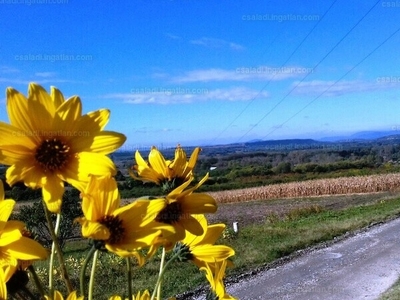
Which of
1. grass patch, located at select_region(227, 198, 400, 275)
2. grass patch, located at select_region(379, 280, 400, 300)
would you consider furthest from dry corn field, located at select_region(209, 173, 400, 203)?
grass patch, located at select_region(379, 280, 400, 300)

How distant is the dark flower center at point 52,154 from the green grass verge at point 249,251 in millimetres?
7048

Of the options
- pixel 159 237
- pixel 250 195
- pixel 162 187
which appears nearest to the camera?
pixel 159 237

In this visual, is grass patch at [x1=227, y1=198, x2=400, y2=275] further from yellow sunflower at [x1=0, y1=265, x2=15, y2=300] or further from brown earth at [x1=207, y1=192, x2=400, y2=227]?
yellow sunflower at [x1=0, y1=265, x2=15, y2=300]

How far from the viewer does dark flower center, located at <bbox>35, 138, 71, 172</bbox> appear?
0.67 meters

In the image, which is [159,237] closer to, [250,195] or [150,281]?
[150,281]

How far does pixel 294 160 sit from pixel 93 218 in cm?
6170

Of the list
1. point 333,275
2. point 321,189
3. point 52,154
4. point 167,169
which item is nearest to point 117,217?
point 52,154

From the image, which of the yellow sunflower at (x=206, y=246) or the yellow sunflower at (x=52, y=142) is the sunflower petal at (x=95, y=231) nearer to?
the yellow sunflower at (x=52, y=142)

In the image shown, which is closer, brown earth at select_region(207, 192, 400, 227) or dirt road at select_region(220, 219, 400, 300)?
dirt road at select_region(220, 219, 400, 300)

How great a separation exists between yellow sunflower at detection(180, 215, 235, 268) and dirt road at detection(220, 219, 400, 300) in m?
7.30

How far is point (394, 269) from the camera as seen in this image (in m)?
9.18

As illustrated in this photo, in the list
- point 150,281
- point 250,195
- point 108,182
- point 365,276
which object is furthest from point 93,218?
point 250,195

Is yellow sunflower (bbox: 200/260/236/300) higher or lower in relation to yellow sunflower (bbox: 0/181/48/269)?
lower

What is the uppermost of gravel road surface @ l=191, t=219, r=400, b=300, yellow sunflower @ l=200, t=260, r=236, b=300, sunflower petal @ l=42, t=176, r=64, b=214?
sunflower petal @ l=42, t=176, r=64, b=214
